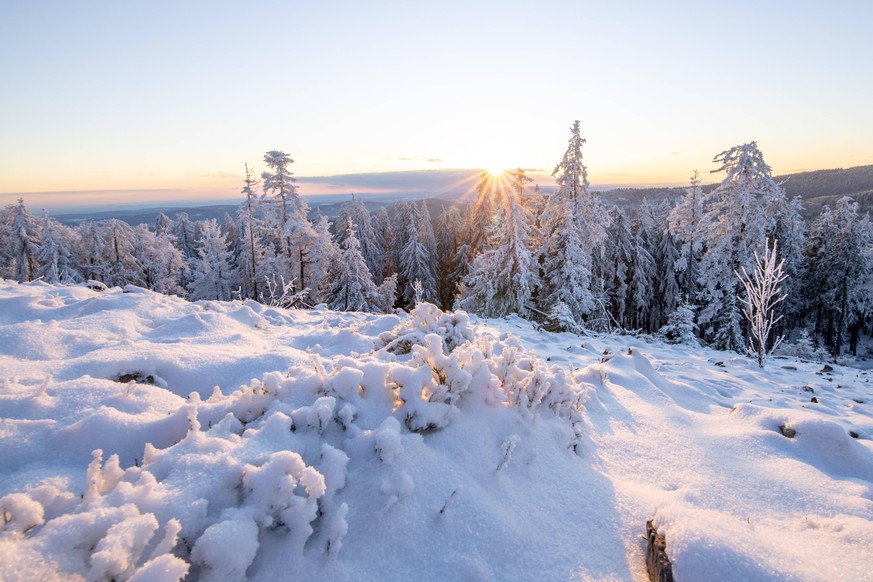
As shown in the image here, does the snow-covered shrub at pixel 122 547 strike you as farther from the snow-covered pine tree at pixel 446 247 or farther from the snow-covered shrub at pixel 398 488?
the snow-covered pine tree at pixel 446 247

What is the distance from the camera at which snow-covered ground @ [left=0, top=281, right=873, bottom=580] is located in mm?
1847

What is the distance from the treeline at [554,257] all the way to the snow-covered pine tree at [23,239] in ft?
0.37

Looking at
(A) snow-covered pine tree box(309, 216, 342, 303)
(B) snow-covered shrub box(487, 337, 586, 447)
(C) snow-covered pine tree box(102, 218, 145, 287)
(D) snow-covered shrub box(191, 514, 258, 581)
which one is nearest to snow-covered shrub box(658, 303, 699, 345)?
(B) snow-covered shrub box(487, 337, 586, 447)

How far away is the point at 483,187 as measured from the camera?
30.8 m

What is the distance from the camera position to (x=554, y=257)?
19.7m

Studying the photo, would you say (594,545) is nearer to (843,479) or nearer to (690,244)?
(843,479)

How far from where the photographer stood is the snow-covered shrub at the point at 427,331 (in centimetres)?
412

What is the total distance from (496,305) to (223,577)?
1864 centimetres

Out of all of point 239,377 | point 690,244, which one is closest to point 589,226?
point 690,244

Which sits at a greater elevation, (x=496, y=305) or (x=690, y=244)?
(x=690, y=244)

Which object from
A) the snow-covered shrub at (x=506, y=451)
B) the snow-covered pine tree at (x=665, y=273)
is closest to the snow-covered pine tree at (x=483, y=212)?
the snow-covered pine tree at (x=665, y=273)

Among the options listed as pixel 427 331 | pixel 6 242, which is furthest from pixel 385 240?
pixel 427 331

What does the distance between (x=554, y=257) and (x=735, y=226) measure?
8098mm

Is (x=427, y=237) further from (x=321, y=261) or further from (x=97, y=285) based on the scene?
(x=97, y=285)
